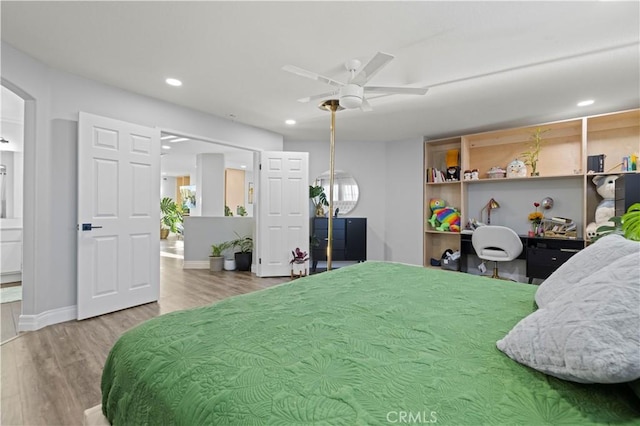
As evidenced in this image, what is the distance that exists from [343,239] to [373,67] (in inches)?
140

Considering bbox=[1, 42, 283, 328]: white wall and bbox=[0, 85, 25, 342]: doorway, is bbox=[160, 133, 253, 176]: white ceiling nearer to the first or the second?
bbox=[1, 42, 283, 328]: white wall

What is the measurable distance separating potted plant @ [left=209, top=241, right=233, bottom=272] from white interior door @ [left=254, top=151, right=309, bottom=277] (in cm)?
94

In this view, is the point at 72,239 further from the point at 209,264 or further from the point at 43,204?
the point at 209,264

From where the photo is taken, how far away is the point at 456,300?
1.36m

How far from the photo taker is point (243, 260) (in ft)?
17.8

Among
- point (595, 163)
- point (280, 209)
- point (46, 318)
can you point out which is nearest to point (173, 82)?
point (280, 209)

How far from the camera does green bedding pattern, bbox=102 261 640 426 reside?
0.63 m

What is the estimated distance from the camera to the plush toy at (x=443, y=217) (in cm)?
478

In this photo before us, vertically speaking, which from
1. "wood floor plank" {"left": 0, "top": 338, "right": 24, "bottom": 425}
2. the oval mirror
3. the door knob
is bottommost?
"wood floor plank" {"left": 0, "top": 338, "right": 24, "bottom": 425}

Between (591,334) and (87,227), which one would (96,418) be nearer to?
(591,334)

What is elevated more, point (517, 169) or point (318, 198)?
point (517, 169)

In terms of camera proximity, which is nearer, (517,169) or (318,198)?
(517,169)

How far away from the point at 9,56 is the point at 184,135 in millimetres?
1657

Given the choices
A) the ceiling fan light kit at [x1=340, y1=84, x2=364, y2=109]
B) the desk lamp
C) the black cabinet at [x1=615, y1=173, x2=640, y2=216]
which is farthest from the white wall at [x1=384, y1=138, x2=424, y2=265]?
the ceiling fan light kit at [x1=340, y1=84, x2=364, y2=109]
